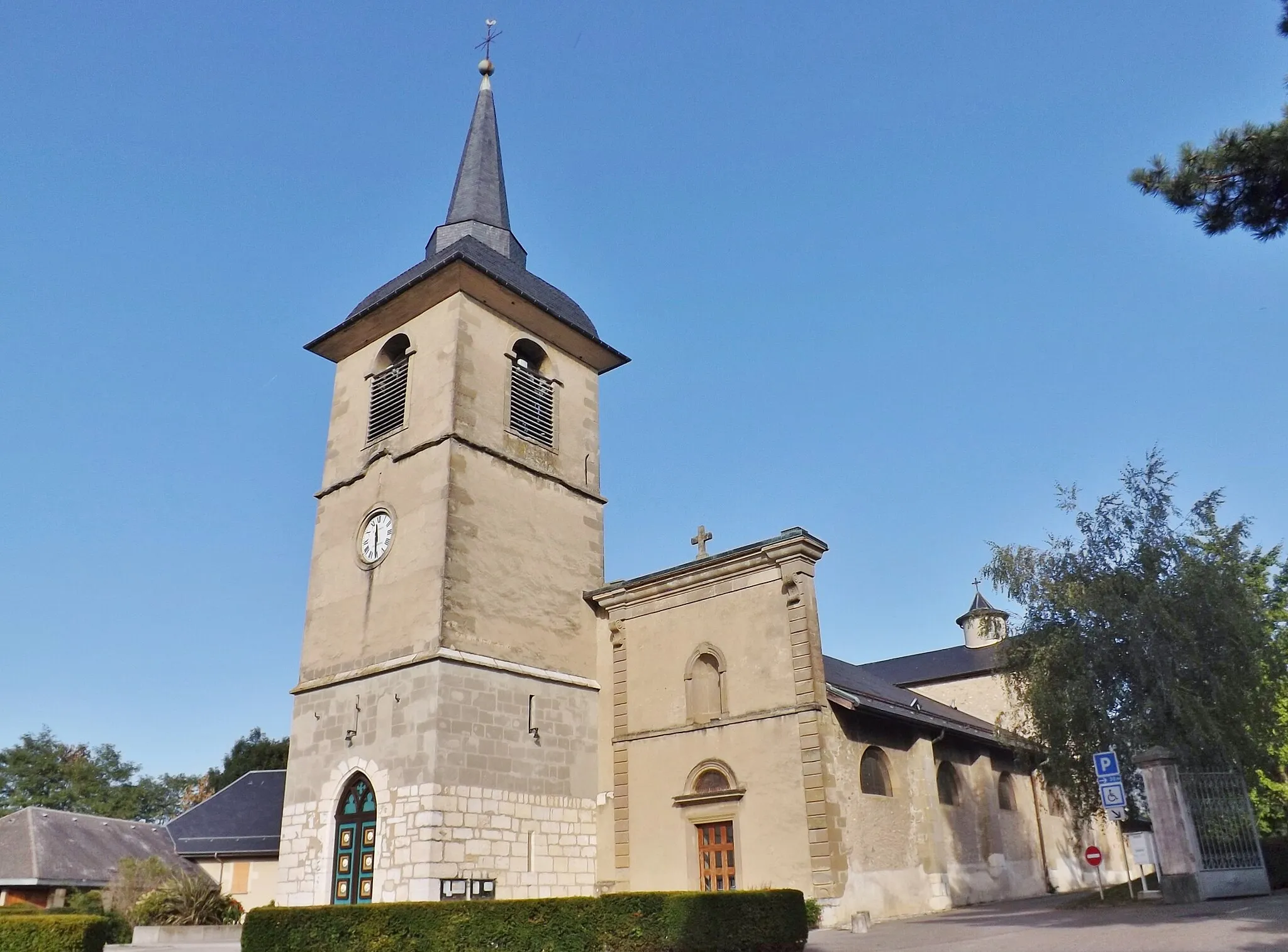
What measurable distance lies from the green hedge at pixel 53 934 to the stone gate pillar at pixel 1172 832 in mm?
15281

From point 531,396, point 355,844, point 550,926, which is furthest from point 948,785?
point 531,396

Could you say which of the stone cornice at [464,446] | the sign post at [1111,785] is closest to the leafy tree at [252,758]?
the stone cornice at [464,446]

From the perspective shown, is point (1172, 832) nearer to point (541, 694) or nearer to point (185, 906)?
point (541, 694)

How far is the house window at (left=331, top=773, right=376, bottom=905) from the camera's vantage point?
1614 centimetres

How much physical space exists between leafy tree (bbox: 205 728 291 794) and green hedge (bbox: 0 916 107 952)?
31.8m

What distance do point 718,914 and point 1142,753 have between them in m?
8.03

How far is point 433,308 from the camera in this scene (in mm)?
20453

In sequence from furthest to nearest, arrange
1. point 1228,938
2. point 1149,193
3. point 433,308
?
point 433,308 → point 1228,938 → point 1149,193

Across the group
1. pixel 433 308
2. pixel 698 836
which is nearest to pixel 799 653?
Result: pixel 698 836

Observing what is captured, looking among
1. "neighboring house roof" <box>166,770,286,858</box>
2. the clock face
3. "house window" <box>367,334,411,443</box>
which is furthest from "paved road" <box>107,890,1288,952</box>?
"house window" <box>367,334,411,443</box>

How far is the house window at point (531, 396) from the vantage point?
2061cm

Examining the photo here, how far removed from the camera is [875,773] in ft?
56.7

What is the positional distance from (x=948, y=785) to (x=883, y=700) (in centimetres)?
342

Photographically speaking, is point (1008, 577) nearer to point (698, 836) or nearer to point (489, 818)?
point (698, 836)
